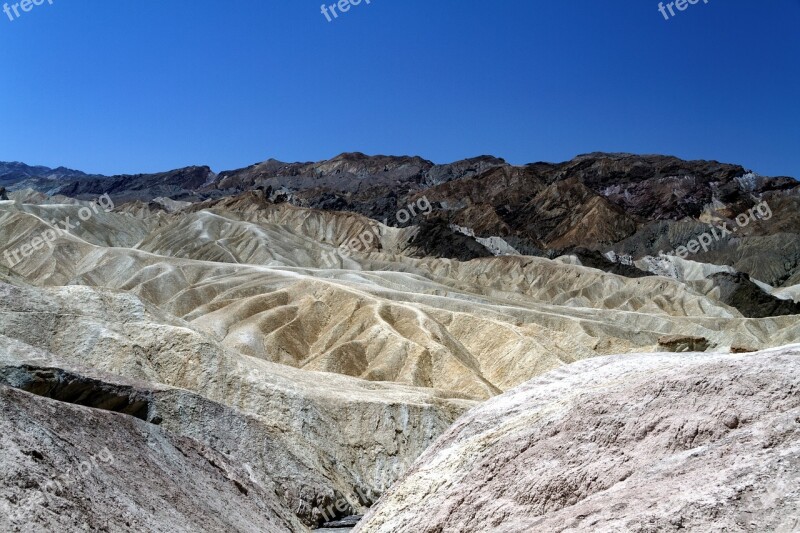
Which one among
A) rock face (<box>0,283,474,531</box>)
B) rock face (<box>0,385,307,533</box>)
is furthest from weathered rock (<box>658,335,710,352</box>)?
rock face (<box>0,385,307,533</box>)

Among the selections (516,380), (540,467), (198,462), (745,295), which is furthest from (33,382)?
(745,295)

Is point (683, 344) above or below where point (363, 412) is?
below

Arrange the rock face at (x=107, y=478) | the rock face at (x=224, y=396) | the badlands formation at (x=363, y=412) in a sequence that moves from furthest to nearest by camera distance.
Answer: the rock face at (x=224, y=396) → the rock face at (x=107, y=478) → the badlands formation at (x=363, y=412)

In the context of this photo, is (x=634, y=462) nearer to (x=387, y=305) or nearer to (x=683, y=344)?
(x=683, y=344)

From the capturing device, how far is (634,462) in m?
7.52

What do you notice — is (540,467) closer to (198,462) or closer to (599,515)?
(599,515)

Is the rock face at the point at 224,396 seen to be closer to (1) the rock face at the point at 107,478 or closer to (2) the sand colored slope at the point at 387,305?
(1) the rock face at the point at 107,478

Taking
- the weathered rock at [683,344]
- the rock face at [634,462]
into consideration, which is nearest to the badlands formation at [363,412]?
the rock face at [634,462]

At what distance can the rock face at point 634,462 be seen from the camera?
602cm

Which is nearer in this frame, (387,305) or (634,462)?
(634,462)

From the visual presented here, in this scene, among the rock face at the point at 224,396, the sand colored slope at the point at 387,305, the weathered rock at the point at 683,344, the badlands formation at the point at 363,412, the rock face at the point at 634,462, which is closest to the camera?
the rock face at the point at 634,462

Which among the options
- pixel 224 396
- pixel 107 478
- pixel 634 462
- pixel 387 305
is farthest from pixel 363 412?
pixel 387 305

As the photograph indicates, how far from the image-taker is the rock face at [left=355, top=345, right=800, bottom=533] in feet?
19.7

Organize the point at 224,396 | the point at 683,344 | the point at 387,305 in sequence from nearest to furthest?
the point at 224,396, the point at 683,344, the point at 387,305
